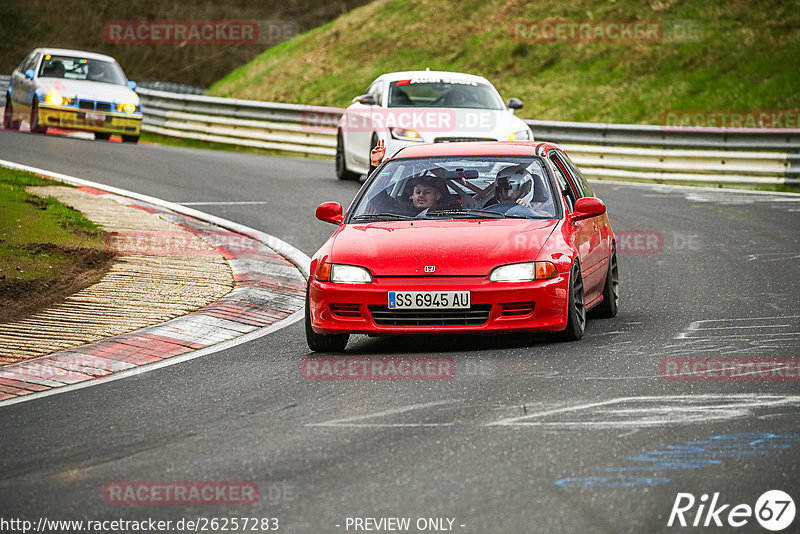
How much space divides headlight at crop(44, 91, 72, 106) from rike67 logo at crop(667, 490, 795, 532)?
22.1m

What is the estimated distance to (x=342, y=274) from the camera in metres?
8.73

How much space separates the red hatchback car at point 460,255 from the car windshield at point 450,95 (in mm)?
8865

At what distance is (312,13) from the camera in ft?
177

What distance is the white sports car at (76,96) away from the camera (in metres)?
25.5

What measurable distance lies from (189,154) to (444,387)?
56.0 feet

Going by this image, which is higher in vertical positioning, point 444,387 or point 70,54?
point 70,54

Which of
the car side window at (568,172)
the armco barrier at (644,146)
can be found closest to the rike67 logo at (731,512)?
the car side window at (568,172)

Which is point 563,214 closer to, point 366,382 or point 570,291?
point 570,291

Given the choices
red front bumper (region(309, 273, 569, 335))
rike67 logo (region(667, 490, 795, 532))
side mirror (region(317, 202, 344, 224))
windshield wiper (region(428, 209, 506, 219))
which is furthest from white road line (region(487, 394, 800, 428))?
side mirror (region(317, 202, 344, 224))

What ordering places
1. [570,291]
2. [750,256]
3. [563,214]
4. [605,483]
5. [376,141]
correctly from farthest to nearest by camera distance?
[376,141] < [750,256] < [563,214] < [570,291] < [605,483]

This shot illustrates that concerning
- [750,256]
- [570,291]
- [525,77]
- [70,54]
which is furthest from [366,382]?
[525,77]

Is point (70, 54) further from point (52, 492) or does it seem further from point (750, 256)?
point (52, 492)

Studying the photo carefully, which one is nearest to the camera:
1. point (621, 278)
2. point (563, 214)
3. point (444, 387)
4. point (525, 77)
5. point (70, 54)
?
point (444, 387)

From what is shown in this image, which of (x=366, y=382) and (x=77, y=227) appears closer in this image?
(x=366, y=382)
